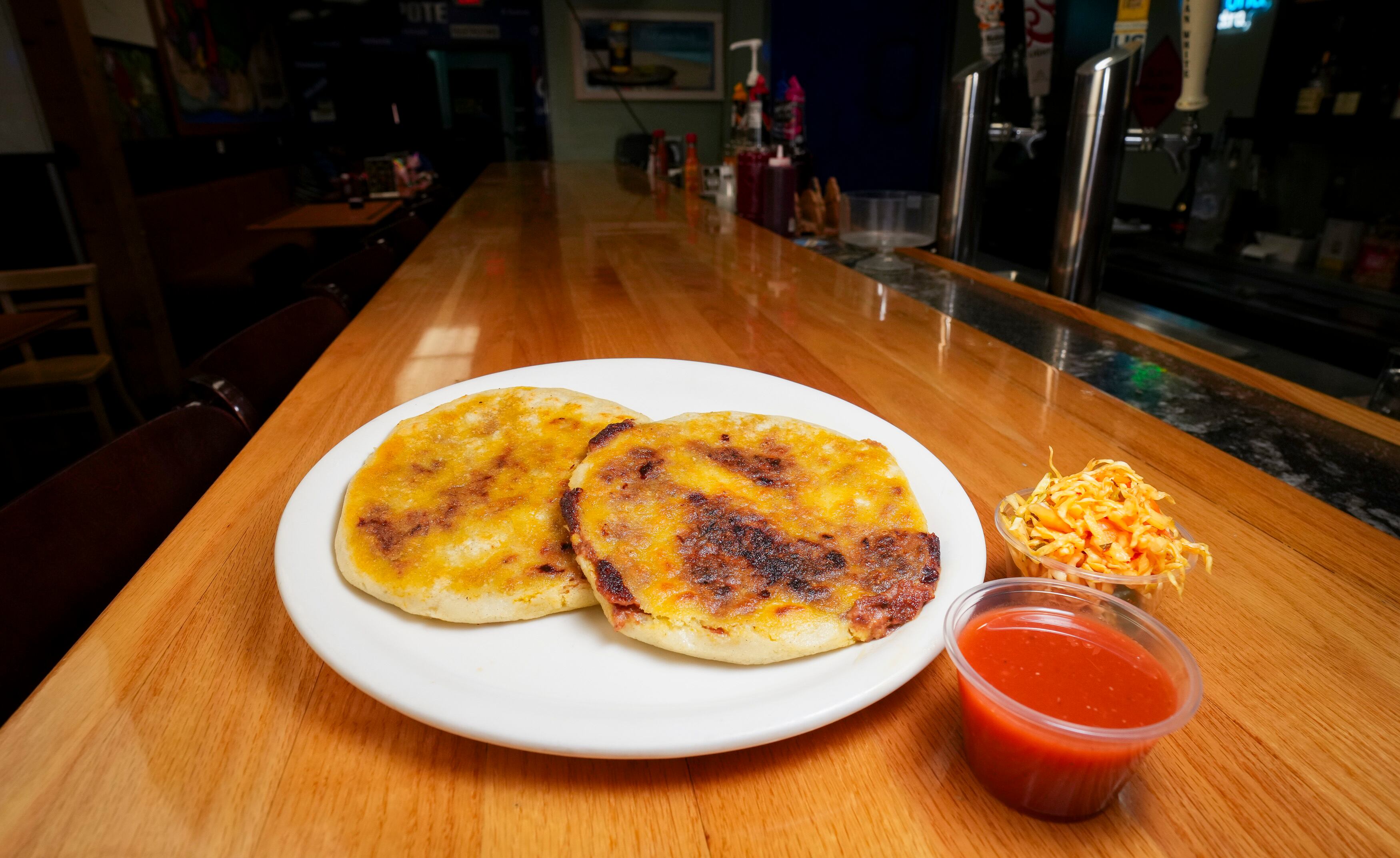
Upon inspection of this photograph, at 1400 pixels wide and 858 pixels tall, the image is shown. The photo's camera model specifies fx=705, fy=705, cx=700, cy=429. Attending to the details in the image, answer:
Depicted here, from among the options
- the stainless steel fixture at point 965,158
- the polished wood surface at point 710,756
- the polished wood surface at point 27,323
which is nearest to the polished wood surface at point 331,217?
the polished wood surface at point 27,323

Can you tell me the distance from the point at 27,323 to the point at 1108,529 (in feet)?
14.6

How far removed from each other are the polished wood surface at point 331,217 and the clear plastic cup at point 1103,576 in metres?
6.00

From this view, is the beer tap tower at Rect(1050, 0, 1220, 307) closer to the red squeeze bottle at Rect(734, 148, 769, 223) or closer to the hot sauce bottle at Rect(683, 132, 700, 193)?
the red squeeze bottle at Rect(734, 148, 769, 223)

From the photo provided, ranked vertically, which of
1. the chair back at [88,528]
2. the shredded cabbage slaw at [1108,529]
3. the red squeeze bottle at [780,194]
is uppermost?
Answer: the red squeeze bottle at [780,194]

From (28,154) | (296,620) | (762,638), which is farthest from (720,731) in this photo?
(28,154)

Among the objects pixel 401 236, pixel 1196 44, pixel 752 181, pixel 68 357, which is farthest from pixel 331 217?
pixel 1196 44

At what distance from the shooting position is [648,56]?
9422 millimetres

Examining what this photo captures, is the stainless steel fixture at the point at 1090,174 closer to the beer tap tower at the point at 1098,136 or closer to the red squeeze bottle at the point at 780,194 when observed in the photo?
the beer tap tower at the point at 1098,136

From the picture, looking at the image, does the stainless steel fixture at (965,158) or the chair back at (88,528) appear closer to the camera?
the chair back at (88,528)

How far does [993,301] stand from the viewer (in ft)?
6.16

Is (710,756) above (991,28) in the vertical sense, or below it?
below

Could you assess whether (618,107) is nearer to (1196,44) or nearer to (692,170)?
(692,170)

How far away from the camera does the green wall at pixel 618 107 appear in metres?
9.02

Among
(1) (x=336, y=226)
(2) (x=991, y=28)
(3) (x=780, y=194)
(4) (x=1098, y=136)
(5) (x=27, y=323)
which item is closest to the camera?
(4) (x=1098, y=136)
